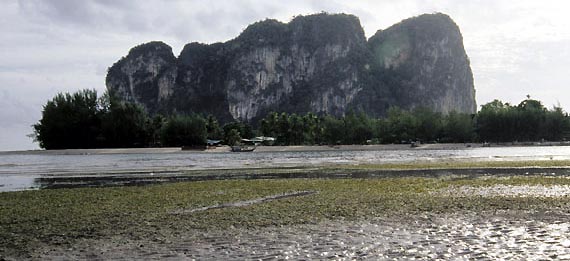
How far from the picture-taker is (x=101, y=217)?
19719 mm

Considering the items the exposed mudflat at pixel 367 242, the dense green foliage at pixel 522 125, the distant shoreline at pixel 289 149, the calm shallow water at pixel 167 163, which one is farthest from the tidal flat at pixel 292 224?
the dense green foliage at pixel 522 125

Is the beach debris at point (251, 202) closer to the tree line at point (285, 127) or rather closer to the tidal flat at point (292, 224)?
the tidal flat at point (292, 224)

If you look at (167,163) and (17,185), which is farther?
(167,163)

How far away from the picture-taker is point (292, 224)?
1748cm

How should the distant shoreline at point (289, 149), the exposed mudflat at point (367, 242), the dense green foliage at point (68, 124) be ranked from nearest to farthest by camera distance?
the exposed mudflat at point (367, 242) → the distant shoreline at point (289, 149) → the dense green foliage at point (68, 124)

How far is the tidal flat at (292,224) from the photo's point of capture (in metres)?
13.5

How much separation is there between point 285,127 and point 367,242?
465 ft

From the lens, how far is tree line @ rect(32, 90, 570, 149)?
142375 millimetres

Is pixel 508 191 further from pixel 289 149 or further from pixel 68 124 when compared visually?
pixel 68 124

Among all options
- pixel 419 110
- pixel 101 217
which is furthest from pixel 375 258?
pixel 419 110

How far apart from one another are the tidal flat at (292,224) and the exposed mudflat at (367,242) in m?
0.03

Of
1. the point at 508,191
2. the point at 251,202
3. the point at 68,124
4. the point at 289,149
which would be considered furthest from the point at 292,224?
the point at 68,124

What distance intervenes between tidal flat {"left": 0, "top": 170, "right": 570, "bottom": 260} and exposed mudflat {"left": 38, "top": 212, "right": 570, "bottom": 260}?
28 millimetres

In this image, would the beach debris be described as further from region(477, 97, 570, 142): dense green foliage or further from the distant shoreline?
region(477, 97, 570, 142): dense green foliage
